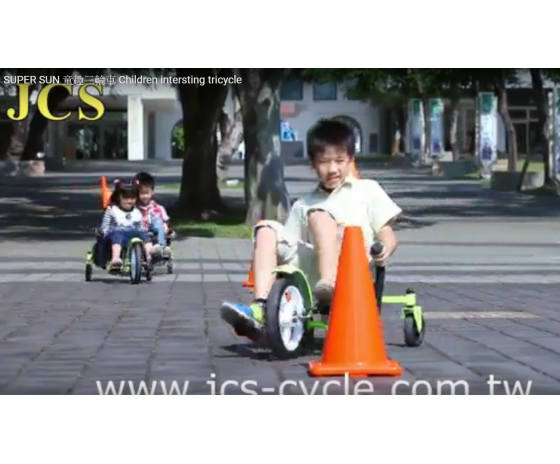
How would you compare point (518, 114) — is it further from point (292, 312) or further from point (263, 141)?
point (292, 312)

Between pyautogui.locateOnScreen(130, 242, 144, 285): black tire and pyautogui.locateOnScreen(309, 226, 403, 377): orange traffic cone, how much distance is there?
253 inches

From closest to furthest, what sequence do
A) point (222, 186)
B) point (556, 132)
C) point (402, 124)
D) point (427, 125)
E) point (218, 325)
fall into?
point (218, 325)
point (556, 132)
point (222, 186)
point (427, 125)
point (402, 124)

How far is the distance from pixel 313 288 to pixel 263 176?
1315 centimetres

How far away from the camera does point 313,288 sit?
7.82m

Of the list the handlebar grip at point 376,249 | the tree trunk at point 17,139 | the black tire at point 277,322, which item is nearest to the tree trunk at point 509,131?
the tree trunk at point 17,139

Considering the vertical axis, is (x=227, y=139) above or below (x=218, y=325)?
above

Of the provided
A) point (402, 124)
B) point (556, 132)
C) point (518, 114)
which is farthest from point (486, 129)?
point (402, 124)

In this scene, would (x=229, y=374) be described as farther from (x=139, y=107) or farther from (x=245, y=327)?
(x=139, y=107)

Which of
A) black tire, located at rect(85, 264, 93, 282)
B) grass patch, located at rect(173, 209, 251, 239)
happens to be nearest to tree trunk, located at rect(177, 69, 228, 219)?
grass patch, located at rect(173, 209, 251, 239)

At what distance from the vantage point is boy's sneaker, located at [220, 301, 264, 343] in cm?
739

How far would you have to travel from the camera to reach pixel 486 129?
145ft

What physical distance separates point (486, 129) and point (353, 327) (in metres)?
37.9

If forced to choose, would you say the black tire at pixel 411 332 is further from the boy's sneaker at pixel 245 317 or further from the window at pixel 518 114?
the window at pixel 518 114
